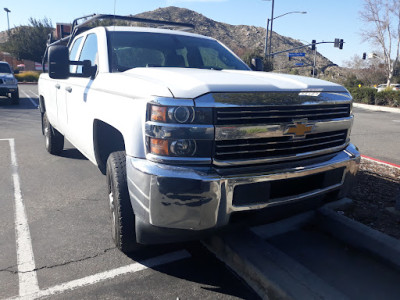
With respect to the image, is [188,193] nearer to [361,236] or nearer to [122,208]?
[122,208]

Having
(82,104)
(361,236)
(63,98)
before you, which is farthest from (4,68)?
(361,236)

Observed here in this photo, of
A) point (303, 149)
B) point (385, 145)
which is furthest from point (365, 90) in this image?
point (303, 149)

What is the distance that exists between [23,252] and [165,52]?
94.1 inches

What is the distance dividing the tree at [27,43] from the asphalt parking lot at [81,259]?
162 feet

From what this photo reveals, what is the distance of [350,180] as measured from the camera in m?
2.89

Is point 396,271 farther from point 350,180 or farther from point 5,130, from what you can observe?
point 5,130

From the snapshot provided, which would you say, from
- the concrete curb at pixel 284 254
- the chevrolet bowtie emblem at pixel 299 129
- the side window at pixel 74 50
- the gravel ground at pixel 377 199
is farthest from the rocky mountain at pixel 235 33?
the chevrolet bowtie emblem at pixel 299 129

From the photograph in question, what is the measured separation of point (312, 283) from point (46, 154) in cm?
544

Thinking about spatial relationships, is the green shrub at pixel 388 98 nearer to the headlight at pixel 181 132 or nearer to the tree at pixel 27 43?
the headlight at pixel 181 132

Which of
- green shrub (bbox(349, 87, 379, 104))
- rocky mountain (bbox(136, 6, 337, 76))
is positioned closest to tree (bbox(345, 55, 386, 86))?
green shrub (bbox(349, 87, 379, 104))

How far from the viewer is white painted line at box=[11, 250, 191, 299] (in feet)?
8.01

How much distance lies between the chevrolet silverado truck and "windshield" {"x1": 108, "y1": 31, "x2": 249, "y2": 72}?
41cm

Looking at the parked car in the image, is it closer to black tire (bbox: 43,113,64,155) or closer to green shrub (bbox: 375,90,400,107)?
black tire (bbox: 43,113,64,155)

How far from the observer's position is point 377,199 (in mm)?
4047
